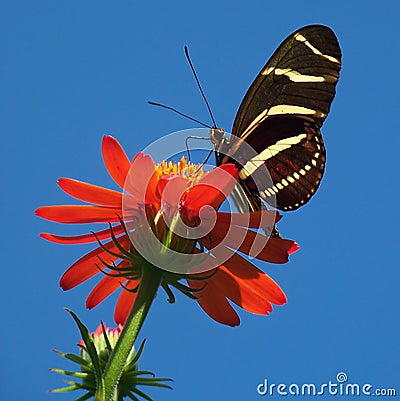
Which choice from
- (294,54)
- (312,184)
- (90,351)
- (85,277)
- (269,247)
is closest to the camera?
(90,351)

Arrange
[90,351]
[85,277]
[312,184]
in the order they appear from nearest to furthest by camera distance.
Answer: [90,351], [85,277], [312,184]

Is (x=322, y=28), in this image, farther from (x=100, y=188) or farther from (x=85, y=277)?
(x=85, y=277)

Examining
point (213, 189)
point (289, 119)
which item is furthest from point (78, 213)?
point (289, 119)

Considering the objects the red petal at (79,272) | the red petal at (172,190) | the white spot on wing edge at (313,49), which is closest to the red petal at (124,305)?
the red petal at (79,272)

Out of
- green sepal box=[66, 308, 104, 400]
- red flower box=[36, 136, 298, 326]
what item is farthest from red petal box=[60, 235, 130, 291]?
green sepal box=[66, 308, 104, 400]

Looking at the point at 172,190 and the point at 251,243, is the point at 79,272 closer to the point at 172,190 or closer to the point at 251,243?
the point at 172,190

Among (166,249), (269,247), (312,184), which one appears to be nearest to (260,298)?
(269,247)

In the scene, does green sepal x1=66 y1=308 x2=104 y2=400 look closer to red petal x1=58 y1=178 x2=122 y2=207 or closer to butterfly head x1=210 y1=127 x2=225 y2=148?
red petal x1=58 y1=178 x2=122 y2=207
